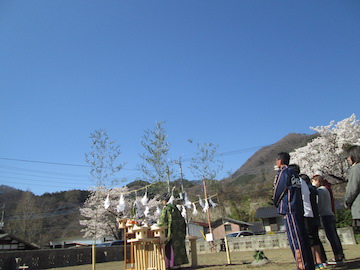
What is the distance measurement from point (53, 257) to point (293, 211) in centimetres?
1515

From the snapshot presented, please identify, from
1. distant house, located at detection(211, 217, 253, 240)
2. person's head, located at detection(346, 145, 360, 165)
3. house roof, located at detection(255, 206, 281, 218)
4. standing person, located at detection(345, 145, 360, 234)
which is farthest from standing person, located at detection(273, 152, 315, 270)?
distant house, located at detection(211, 217, 253, 240)

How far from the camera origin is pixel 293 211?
12.4 feet

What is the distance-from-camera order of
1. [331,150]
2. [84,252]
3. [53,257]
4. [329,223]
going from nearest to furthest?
[329,223], [53,257], [84,252], [331,150]

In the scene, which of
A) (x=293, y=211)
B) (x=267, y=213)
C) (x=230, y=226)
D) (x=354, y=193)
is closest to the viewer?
(x=293, y=211)

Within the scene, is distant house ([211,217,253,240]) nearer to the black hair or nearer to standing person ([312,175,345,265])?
standing person ([312,175,345,265])

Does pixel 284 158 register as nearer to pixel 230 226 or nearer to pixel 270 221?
pixel 270 221

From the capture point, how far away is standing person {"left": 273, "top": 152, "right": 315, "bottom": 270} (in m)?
3.60

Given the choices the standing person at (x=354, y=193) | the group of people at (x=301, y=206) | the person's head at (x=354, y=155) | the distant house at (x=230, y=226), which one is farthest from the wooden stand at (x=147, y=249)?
the distant house at (x=230, y=226)

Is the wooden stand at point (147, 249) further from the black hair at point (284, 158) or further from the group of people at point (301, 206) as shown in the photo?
the black hair at point (284, 158)

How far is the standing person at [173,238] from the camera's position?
20.3 ft

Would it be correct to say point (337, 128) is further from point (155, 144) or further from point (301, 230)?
point (301, 230)

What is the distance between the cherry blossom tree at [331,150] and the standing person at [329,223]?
18.8 meters

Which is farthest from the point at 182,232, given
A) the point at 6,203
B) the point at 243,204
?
the point at 6,203

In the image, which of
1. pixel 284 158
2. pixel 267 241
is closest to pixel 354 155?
pixel 284 158
